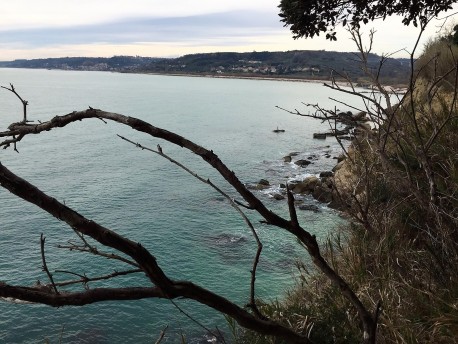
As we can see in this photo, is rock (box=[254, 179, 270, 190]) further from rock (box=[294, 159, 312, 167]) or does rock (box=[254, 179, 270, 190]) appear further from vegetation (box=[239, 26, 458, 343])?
vegetation (box=[239, 26, 458, 343])

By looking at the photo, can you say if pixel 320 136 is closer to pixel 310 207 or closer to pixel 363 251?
pixel 310 207

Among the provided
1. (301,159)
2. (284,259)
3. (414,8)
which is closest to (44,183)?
(284,259)

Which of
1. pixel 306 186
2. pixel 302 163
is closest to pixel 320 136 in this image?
pixel 302 163

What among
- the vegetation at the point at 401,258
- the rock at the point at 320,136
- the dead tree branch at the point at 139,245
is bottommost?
the rock at the point at 320,136

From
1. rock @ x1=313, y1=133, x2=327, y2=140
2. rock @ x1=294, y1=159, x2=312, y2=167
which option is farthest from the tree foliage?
rock @ x1=313, y1=133, x2=327, y2=140

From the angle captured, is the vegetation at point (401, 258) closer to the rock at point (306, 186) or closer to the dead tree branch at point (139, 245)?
the dead tree branch at point (139, 245)

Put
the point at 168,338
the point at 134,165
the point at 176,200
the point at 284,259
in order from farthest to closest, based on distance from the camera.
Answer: the point at 134,165
the point at 176,200
the point at 284,259
the point at 168,338

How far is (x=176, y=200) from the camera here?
26.2 m

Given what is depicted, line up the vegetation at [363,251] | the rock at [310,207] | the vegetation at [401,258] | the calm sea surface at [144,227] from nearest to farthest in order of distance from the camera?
→ 1. the vegetation at [363,251]
2. the vegetation at [401,258]
3. the calm sea surface at [144,227]
4. the rock at [310,207]

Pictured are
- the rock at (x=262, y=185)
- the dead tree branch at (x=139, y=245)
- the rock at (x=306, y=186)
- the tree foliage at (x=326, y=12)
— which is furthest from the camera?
the rock at (x=262, y=185)

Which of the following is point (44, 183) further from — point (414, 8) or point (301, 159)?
point (414, 8)

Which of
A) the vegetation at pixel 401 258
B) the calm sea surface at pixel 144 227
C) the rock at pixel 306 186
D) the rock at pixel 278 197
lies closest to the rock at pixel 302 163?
the calm sea surface at pixel 144 227

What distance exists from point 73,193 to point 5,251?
26.1 ft

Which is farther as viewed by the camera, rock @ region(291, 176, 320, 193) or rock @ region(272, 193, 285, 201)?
rock @ region(291, 176, 320, 193)
